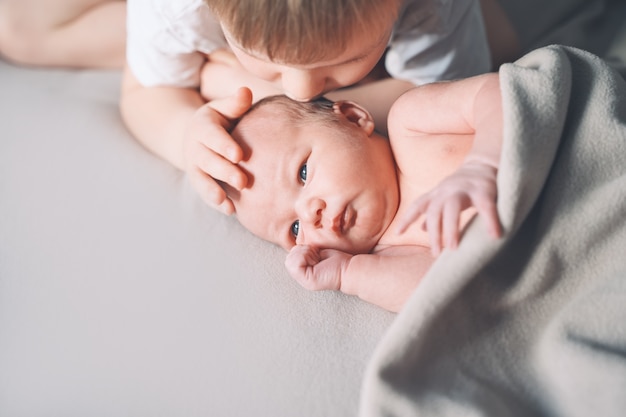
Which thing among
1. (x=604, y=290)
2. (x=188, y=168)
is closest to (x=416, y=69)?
(x=188, y=168)

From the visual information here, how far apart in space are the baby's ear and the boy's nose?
118 millimetres

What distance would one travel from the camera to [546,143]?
696 millimetres

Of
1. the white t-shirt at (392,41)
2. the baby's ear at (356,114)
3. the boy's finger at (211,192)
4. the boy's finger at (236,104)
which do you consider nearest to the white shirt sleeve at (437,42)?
the white t-shirt at (392,41)

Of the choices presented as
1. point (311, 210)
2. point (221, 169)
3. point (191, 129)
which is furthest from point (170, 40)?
point (311, 210)

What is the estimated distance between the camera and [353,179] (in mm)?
854

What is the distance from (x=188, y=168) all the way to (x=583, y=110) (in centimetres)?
53

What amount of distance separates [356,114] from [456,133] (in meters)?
0.16

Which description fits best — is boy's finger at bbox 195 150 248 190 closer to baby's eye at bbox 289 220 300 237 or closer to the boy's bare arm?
baby's eye at bbox 289 220 300 237

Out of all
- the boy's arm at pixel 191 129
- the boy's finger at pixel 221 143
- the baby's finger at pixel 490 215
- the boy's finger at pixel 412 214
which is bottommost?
the boy's arm at pixel 191 129

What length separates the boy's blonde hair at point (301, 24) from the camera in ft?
2.20

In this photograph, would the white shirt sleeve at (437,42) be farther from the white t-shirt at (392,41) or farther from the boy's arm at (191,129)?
the boy's arm at (191,129)

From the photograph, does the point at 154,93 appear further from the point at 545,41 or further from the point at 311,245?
the point at 545,41

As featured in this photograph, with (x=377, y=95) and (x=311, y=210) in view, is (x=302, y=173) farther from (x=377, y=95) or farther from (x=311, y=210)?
(x=377, y=95)

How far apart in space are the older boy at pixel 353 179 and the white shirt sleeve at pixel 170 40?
186mm
